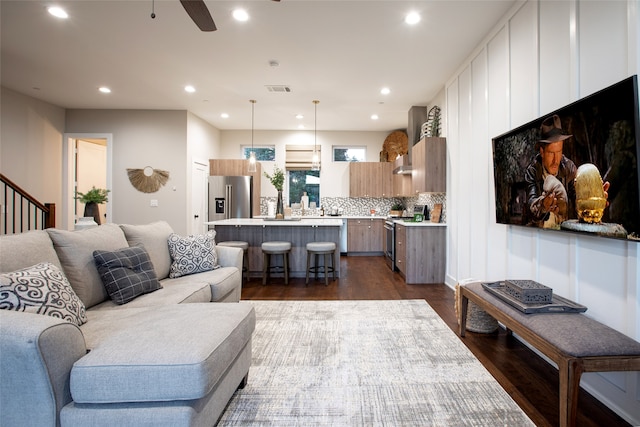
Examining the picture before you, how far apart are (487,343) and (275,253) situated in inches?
114

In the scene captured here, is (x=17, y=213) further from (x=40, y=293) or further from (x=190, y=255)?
(x=40, y=293)

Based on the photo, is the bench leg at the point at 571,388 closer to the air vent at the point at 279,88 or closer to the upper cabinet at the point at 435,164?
the upper cabinet at the point at 435,164

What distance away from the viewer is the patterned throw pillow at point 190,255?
2.95 meters

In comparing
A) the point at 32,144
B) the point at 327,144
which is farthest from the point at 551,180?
the point at 32,144

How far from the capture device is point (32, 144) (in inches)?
201

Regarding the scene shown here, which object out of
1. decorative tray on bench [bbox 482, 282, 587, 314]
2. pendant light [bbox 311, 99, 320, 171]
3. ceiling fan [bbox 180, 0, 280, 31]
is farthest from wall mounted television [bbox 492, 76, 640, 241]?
pendant light [bbox 311, 99, 320, 171]

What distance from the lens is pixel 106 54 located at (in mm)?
3699

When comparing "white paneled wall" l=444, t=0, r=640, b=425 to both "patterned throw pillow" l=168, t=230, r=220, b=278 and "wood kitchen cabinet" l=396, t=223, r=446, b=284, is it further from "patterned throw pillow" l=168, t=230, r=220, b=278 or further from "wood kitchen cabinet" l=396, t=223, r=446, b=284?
"patterned throw pillow" l=168, t=230, r=220, b=278

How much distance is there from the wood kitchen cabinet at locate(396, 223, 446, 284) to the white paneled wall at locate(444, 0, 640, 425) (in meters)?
0.42

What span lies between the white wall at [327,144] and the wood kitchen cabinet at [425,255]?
3348mm

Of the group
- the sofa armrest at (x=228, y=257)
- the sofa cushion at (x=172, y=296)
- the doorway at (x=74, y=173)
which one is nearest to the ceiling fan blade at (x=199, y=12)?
the sofa cushion at (x=172, y=296)

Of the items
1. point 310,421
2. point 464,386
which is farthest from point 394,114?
point 310,421

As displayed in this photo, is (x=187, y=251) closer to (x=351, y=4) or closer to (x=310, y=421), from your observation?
(x=310, y=421)

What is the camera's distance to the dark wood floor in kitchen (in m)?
1.78
